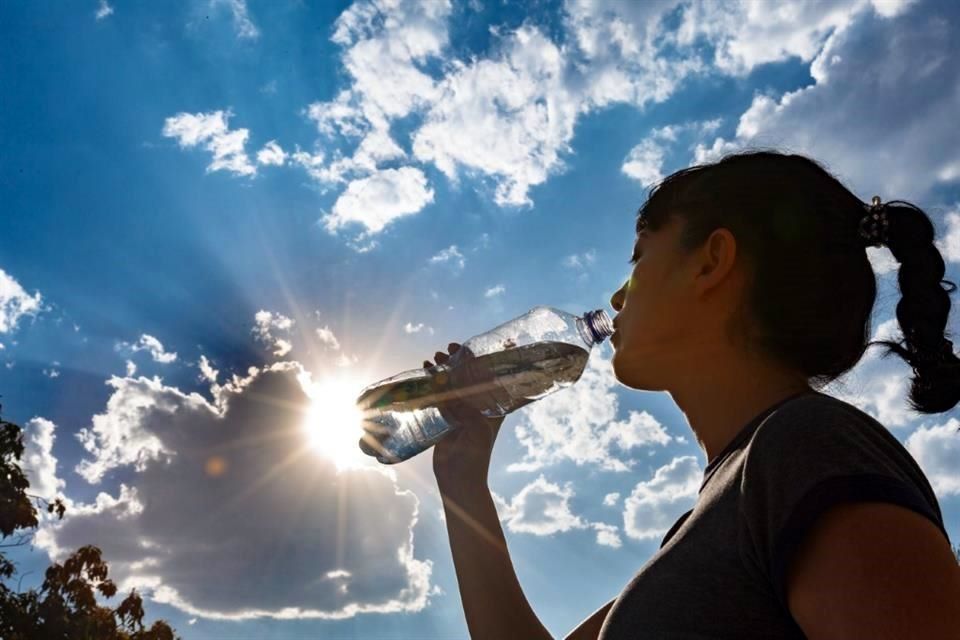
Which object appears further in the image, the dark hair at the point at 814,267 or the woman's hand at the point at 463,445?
the woman's hand at the point at 463,445

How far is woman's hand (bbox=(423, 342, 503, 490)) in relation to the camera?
11.4 ft

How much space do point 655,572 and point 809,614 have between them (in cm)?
45

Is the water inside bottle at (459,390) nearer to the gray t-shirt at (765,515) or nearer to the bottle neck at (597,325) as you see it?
the bottle neck at (597,325)

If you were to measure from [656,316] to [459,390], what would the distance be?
1.56 m

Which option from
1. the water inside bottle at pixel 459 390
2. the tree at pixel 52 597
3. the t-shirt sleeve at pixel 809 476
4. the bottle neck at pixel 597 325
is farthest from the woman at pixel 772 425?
the tree at pixel 52 597

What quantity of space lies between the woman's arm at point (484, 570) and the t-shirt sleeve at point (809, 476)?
1765 millimetres

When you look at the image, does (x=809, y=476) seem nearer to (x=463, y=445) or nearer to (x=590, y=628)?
(x=590, y=628)

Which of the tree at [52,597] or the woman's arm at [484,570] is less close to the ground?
the tree at [52,597]

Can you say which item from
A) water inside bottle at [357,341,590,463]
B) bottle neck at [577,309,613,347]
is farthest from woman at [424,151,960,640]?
bottle neck at [577,309,613,347]

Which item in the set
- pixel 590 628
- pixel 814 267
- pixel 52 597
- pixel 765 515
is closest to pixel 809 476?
pixel 765 515

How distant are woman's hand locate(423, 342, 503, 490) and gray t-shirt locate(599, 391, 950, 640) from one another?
1752 mm

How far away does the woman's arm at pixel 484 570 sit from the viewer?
303cm

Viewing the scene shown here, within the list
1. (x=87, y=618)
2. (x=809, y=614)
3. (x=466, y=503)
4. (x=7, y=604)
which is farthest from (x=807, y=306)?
(x=87, y=618)

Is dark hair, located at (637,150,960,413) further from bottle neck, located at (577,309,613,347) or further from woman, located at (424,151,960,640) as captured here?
bottle neck, located at (577,309,613,347)
